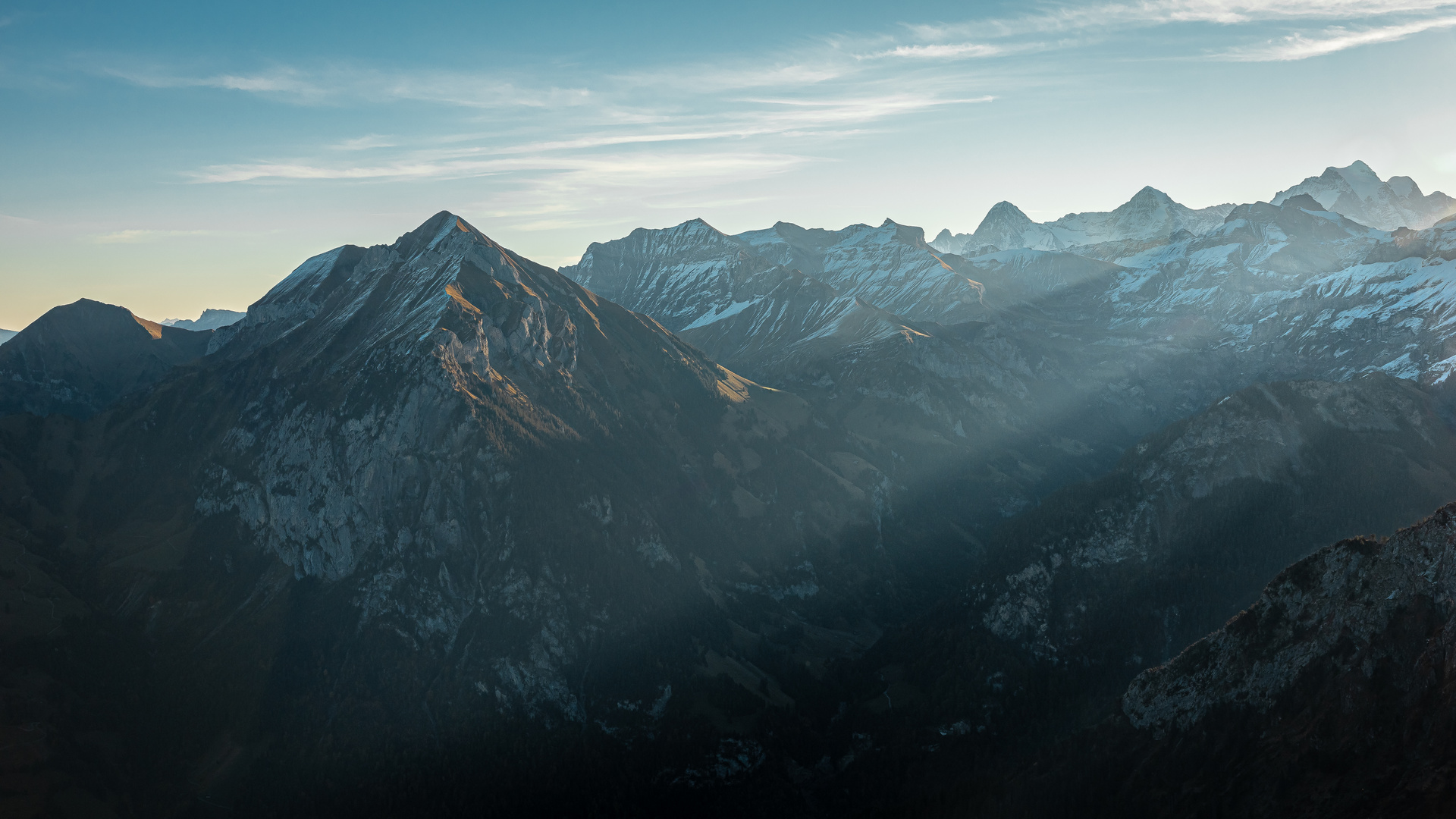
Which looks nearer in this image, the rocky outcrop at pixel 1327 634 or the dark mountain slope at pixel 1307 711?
the dark mountain slope at pixel 1307 711

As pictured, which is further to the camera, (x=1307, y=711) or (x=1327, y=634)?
(x=1327, y=634)

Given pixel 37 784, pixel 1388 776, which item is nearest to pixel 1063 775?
pixel 1388 776

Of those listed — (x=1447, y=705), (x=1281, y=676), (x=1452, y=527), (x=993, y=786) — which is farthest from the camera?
(x=993, y=786)

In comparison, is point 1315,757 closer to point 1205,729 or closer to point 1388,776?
point 1388,776

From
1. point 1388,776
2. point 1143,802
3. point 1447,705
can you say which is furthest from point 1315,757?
point 1143,802

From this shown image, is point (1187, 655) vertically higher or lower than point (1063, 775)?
higher

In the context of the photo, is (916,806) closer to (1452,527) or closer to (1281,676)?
(1281,676)

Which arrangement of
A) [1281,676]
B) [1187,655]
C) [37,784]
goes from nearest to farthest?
[1281,676], [1187,655], [37,784]

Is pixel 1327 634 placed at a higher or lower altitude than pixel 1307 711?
higher

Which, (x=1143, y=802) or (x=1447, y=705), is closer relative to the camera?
(x=1447, y=705)

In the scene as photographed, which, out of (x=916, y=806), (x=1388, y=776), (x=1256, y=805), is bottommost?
(x=916, y=806)

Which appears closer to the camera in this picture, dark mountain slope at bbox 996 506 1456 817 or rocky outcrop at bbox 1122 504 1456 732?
dark mountain slope at bbox 996 506 1456 817
